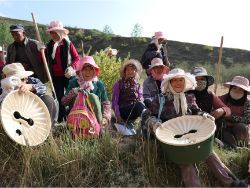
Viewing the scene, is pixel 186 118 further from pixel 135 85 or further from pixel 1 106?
pixel 1 106

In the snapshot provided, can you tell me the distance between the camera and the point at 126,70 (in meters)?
5.92

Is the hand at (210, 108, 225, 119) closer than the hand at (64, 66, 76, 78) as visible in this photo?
Yes

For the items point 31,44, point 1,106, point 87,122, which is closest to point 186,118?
point 87,122

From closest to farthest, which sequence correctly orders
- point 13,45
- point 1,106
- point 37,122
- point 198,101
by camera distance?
point 1,106 < point 37,122 < point 198,101 < point 13,45

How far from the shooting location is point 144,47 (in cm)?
2439

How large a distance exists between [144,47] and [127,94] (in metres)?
18.8

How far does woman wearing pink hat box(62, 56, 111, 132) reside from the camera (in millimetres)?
5152

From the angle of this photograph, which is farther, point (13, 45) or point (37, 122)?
point (13, 45)

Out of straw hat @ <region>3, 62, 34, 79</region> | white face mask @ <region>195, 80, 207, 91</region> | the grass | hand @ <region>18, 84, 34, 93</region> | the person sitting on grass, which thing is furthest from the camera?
the person sitting on grass

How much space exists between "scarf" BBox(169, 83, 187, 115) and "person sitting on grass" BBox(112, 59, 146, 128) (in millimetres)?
1062

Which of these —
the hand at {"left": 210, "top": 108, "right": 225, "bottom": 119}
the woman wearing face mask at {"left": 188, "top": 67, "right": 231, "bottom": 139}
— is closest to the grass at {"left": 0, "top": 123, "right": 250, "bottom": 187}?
the hand at {"left": 210, "top": 108, "right": 225, "bottom": 119}

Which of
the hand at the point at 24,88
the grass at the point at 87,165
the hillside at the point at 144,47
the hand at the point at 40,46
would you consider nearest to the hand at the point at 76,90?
the hand at the point at 24,88

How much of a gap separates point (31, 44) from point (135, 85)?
1665mm

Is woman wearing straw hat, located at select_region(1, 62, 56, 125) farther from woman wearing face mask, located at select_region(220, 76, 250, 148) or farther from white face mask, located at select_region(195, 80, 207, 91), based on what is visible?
woman wearing face mask, located at select_region(220, 76, 250, 148)
